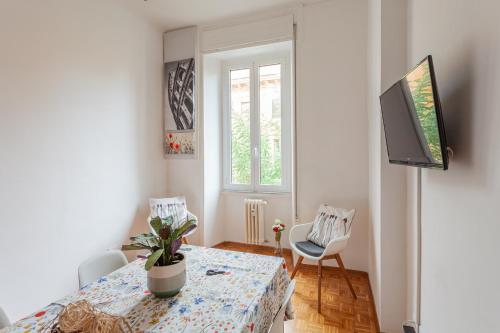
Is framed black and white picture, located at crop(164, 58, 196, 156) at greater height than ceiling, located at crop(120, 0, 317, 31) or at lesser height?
lesser

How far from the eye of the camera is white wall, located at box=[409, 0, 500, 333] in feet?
2.56

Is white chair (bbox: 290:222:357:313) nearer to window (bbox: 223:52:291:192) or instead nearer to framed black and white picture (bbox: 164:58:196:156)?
window (bbox: 223:52:291:192)

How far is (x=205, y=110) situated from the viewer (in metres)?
3.62

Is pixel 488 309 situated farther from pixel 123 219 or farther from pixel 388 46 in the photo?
pixel 123 219

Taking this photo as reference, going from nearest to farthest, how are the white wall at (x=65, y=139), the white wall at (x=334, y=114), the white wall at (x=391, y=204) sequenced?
the white wall at (x=391, y=204), the white wall at (x=65, y=139), the white wall at (x=334, y=114)

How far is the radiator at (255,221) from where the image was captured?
362 cm

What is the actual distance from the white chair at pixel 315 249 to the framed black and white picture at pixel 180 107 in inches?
73.5

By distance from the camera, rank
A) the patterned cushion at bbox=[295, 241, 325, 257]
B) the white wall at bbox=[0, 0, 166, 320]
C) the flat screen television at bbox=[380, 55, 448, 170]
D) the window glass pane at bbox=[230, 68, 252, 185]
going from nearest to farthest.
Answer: the flat screen television at bbox=[380, 55, 448, 170] < the white wall at bbox=[0, 0, 166, 320] < the patterned cushion at bbox=[295, 241, 325, 257] < the window glass pane at bbox=[230, 68, 252, 185]

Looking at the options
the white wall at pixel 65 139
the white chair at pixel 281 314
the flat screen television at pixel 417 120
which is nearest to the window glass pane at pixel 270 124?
the white wall at pixel 65 139

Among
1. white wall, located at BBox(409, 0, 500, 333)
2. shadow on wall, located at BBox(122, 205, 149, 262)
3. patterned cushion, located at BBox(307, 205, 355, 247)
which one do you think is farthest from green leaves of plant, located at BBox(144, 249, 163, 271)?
shadow on wall, located at BBox(122, 205, 149, 262)

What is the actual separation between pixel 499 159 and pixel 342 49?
2.60 m

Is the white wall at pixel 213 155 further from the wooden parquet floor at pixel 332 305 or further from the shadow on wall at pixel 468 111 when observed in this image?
the shadow on wall at pixel 468 111

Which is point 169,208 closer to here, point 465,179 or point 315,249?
point 315,249

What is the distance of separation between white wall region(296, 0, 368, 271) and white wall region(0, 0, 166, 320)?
6.93ft
